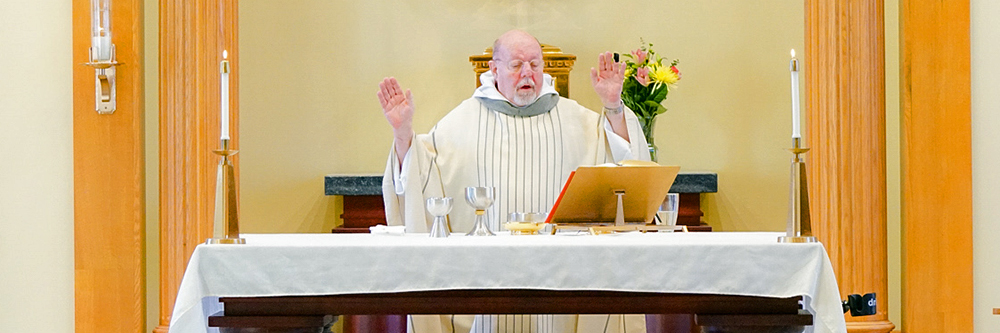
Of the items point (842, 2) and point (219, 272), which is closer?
point (219, 272)

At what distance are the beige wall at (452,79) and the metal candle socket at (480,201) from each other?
265cm

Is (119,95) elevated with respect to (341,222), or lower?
elevated

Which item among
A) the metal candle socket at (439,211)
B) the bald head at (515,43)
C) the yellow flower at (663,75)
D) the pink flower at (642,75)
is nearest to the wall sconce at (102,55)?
the bald head at (515,43)

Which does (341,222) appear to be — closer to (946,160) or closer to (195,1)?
(195,1)

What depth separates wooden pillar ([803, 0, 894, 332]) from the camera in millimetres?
3936

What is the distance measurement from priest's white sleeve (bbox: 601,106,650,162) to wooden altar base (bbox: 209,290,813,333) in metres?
1.29

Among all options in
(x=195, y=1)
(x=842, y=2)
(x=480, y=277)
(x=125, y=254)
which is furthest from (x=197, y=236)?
(x=842, y=2)

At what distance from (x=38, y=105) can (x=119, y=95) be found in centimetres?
32

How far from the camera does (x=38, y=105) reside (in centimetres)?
397

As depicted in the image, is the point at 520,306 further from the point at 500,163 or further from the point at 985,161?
the point at 985,161

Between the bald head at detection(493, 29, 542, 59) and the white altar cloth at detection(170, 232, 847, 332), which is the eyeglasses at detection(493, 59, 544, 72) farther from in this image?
the white altar cloth at detection(170, 232, 847, 332)

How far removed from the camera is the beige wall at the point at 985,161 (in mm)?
3830

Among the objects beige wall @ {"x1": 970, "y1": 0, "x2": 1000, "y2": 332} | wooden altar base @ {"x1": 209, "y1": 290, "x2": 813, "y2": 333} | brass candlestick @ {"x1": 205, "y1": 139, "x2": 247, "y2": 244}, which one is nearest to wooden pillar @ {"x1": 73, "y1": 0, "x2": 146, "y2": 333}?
brass candlestick @ {"x1": 205, "y1": 139, "x2": 247, "y2": 244}

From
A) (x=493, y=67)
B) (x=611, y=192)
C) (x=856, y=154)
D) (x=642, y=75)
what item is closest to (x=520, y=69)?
(x=493, y=67)
